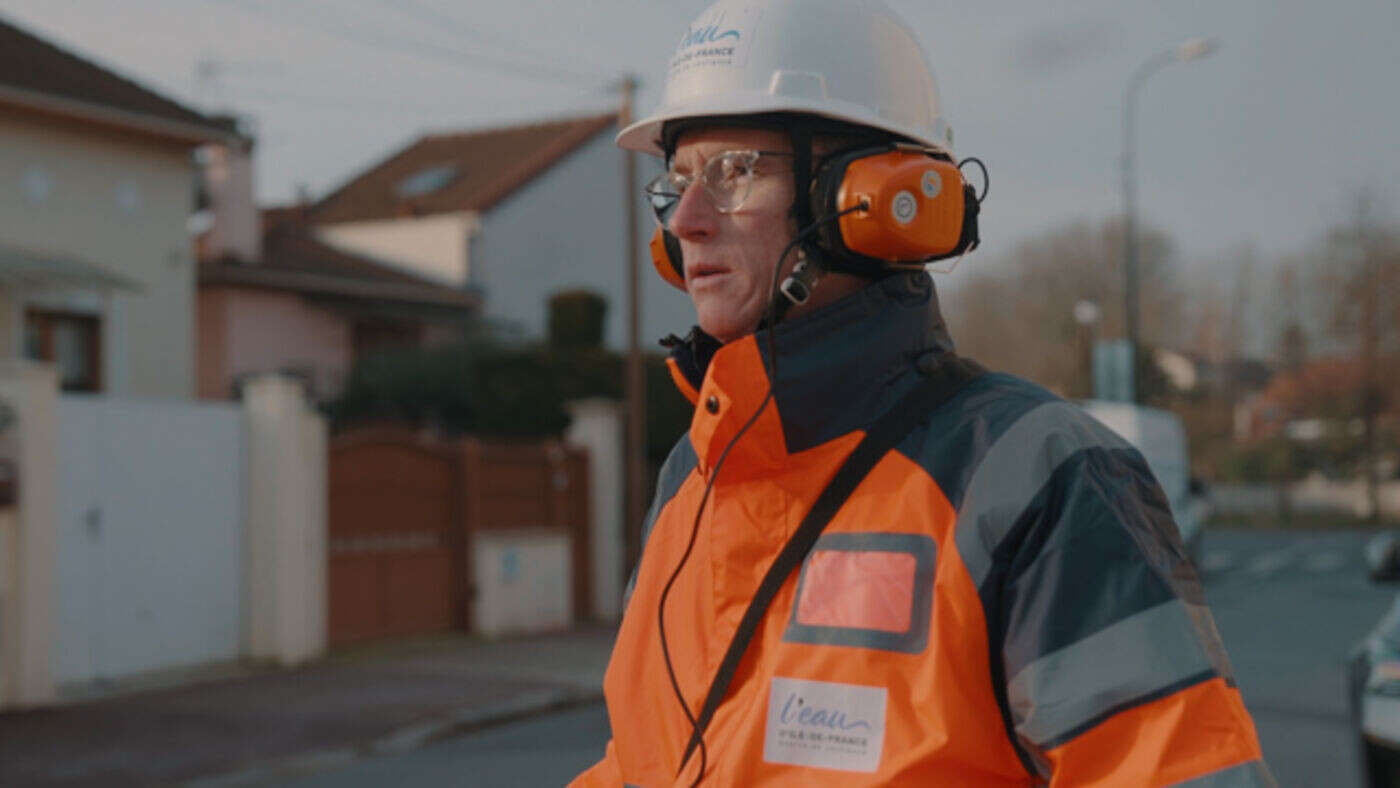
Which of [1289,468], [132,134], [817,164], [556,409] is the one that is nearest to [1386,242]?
[1289,468]

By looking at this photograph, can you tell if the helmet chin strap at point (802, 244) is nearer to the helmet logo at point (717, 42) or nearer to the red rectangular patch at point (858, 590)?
the helmet logo at point (717, 42)

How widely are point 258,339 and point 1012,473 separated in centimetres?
2646

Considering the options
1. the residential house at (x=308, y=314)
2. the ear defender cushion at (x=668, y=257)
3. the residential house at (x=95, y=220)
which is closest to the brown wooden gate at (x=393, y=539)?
the residential house at (x=95, y=220)

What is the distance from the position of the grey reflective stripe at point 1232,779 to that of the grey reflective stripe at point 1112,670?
8 centimetres

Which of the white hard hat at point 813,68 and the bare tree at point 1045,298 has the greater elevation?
the bare tree at point 1045,298

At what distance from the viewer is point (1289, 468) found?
53594mm

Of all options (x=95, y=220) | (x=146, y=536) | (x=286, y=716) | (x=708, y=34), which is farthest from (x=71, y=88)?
(x=708, y=34)

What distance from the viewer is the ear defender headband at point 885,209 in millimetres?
1816

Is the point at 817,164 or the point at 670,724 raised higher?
the point at 817,164

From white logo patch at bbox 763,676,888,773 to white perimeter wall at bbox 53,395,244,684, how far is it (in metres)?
11.1

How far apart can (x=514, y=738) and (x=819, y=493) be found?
30.4 ft

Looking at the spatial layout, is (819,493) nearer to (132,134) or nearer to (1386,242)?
(132,134)

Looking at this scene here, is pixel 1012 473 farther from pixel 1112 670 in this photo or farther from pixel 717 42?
pixel 717 42

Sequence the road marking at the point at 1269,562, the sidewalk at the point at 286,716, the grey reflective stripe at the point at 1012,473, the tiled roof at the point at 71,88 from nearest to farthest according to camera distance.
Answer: the grey reflective stripe at the point at 1012,473
the sidewalk at the point at 286,716
the tiled roof at the point at 71,88
the road marking at the point at 1269,562
